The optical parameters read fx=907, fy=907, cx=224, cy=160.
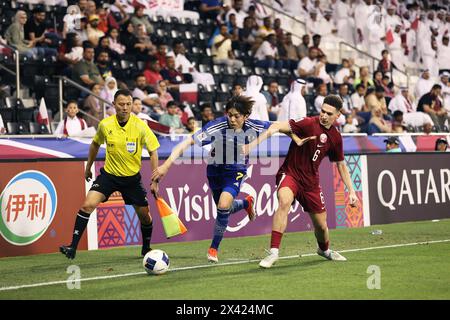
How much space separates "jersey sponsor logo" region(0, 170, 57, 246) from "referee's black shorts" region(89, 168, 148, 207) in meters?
1.69

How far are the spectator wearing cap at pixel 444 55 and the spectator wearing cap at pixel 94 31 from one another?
1496 cm

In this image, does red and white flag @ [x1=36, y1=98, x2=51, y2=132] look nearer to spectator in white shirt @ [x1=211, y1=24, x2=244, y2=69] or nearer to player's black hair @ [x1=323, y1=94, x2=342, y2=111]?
player's black hair @ [x1=323, y1=94, x2=342, y2=111]

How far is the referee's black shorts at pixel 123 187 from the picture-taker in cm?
1214

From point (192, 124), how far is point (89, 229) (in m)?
5.41

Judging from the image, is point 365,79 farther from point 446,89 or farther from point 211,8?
point 211,8

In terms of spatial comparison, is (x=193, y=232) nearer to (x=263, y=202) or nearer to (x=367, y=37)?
(x=263, y=202)

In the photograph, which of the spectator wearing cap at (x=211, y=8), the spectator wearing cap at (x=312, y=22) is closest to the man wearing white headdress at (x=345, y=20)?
the spectator wearing cap at (x=312, y=22)

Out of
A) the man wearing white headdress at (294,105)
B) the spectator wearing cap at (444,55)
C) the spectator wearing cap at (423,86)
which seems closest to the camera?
the man wearing white headdress at (294,105)

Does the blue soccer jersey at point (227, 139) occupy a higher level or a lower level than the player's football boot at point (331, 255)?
higher

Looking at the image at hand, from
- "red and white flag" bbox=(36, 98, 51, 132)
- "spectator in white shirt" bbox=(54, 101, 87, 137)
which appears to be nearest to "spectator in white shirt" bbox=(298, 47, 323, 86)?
"red and white flag" bbox=(36, 98, 51, 132)

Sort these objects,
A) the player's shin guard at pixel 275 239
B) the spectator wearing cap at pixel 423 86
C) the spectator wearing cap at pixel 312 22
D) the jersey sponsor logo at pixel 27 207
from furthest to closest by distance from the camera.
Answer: the spectator wearing cap at pixel 312 22, the spectator wearing cap at pixel 423 86, the jersey sponsor logo at pixel 27 207, the player's shin guard at pixel 275 239

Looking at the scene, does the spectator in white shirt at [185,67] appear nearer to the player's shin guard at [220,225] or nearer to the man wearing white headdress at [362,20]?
the man wearing white headdress at [362,20]

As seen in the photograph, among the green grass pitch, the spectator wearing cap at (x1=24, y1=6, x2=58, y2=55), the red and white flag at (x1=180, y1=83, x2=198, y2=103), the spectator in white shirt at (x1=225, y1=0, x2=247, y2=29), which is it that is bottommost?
the green grass pitch

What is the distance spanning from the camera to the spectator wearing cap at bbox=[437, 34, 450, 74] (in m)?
31.8
